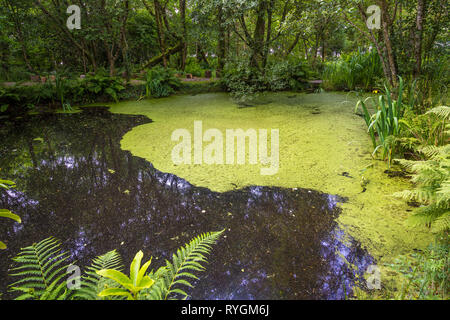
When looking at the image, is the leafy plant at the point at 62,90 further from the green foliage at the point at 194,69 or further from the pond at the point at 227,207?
the green foliage at the point at 194,69

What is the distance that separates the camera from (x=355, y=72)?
178 inches

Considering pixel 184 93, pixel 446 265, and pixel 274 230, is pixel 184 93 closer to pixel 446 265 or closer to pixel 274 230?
pixel 274 230

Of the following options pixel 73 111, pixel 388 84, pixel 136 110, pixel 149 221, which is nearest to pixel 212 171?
pixel 149 221

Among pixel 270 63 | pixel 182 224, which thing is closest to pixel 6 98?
pixel 182 224

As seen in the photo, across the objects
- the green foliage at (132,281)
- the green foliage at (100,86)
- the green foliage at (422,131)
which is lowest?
the green foliage at (132,281)

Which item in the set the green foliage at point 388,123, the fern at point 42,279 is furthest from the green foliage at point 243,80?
the fern at point 42,279

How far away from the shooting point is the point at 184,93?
5430 millimetres

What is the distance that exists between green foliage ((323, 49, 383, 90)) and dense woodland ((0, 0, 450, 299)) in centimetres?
2

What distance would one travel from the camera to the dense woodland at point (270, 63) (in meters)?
2.02

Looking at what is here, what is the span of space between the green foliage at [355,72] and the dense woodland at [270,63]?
0.02 m

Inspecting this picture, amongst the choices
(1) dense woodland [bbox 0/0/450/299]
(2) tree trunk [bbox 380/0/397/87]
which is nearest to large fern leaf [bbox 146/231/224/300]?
(1) dense woodland [bbox 0/0/450/299]

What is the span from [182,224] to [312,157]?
4.45 feet

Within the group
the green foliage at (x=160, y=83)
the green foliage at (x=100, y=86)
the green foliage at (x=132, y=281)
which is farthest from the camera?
the green foliage at (x=160, y=83)
